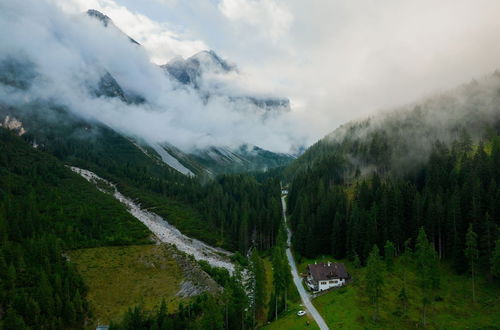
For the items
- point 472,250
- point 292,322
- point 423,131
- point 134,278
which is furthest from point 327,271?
point 423,131

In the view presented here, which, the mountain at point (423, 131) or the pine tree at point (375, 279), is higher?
the mountain at point (423, 131)

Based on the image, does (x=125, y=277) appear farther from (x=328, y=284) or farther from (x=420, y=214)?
(x=420, y=214)

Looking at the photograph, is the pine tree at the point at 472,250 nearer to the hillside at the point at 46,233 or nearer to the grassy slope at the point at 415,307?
the grassy slope at the point at 415,307

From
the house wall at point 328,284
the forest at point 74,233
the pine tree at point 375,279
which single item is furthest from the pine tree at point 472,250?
the forest at point 74,233

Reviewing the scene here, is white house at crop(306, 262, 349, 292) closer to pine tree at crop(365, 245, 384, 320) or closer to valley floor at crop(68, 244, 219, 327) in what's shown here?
pine tree at crop(365, 245, 384, 320)

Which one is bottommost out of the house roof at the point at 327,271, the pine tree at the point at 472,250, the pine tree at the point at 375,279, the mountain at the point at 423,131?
the house roof at the point at 327,271

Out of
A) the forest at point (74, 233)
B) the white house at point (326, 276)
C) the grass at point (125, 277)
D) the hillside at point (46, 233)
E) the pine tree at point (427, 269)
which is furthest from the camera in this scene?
the white house at point (326, 276)

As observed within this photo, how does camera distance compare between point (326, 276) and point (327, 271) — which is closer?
point (326, 276)
